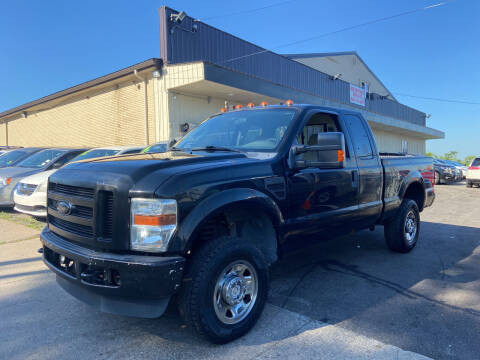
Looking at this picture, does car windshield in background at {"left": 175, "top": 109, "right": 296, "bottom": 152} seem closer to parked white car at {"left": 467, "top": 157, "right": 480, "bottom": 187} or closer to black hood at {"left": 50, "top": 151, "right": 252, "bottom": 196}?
black hood at {"left": 50, "top": 151, "right": 252, "bottom": 196}

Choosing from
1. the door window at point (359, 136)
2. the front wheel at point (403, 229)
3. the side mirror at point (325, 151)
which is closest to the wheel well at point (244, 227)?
the side mirror at point (325, 151)

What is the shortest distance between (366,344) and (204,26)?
1294 cm

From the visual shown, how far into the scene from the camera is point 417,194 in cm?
587

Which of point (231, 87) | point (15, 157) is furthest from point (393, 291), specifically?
point (15, 157)

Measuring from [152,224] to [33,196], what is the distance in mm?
5433

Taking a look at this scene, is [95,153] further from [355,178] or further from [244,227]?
[355,178]

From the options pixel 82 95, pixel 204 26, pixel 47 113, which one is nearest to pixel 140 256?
pixel 204 26

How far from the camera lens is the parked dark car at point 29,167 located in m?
7.92

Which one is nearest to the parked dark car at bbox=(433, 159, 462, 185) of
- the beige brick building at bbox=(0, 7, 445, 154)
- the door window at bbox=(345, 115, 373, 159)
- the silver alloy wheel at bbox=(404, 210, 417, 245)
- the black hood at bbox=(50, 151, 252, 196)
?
the beige brick building at bbox=(0, 7, 445, 154)

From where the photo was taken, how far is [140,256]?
237 cm

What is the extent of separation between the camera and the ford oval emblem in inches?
109

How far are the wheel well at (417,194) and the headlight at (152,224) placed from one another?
4565mm

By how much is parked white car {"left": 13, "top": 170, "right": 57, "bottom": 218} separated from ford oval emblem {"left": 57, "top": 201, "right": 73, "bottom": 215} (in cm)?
412

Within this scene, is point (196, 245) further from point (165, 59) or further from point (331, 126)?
point (165, 59)
